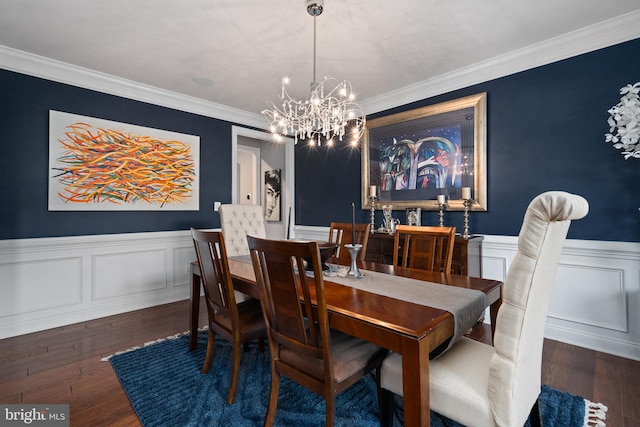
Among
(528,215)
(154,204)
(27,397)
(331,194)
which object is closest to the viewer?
(528,215)

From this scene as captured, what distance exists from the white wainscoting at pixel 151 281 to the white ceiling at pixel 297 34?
171 cm

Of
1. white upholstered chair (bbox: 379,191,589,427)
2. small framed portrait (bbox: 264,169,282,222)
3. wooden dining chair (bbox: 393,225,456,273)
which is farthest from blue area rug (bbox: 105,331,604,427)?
small framed portrait (bbox: 264,169,282,222)

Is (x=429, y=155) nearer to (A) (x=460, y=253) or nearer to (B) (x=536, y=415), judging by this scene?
(A) (x=460, y=253)

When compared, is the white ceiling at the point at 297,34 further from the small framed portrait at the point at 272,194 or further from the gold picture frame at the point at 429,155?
the small framed portrait at the point at 272,194

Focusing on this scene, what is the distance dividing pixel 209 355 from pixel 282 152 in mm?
4096

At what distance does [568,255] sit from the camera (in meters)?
2.61

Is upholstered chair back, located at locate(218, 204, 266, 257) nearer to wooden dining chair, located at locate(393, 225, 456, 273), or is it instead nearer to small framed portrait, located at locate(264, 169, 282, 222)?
wooden dining chair, located at locate(393, 225, 456, 273)

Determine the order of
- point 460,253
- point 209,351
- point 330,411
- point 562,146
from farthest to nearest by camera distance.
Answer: point 460,253
point 562,146
point 209,351
point 330,411

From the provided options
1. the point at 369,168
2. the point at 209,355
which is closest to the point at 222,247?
the point at 209,355

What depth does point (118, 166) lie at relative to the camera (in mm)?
3385

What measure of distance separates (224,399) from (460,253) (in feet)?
7.34

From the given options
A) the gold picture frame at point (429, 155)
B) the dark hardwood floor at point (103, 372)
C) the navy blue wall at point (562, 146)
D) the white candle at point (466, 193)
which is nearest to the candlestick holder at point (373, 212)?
the gold picture frame at point (429, 155)

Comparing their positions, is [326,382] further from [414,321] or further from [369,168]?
[369,168]

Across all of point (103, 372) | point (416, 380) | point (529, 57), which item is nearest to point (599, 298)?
point (529, 57)
